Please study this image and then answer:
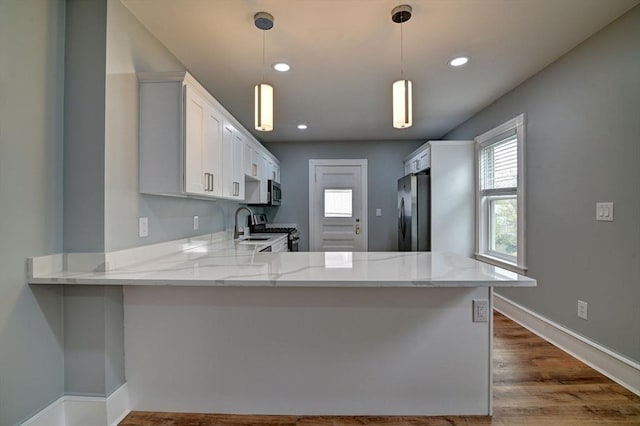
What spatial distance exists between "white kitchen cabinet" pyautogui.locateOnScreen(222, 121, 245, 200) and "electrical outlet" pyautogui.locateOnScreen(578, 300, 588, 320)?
303cm

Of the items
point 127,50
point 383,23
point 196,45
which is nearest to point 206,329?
point 127,50

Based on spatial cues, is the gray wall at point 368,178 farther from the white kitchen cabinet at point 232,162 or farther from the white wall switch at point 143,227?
the white wall switch at point 143,227

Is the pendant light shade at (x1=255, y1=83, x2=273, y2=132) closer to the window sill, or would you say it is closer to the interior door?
the window sill

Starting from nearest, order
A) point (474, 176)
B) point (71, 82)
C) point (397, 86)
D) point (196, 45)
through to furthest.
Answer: point (71, 82)
point (397, 86)
point (196, 45)
point (474, 176)

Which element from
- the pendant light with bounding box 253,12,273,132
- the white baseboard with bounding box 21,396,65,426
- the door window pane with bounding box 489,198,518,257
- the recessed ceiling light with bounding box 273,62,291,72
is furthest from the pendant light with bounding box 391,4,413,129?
the white baseboard with bounding box 21,396,65,426

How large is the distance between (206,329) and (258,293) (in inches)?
14.5

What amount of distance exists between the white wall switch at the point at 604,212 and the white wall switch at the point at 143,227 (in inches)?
125

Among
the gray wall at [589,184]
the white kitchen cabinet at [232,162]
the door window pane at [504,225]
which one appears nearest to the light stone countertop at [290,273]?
the white kitchen cabinet at [232,162]

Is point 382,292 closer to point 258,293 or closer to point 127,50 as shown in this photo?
point 258,293

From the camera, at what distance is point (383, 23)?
79.8 inches

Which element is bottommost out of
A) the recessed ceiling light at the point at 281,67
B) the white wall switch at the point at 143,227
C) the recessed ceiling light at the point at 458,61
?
the white wall switch at the point at 143,227

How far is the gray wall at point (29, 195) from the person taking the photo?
4.43 feet

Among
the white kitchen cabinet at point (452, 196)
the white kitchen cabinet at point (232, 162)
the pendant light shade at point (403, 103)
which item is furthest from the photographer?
the white kitchen cabinet at point (452, 196)

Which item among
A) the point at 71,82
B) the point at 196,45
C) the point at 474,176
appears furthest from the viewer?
the point at 474,176
